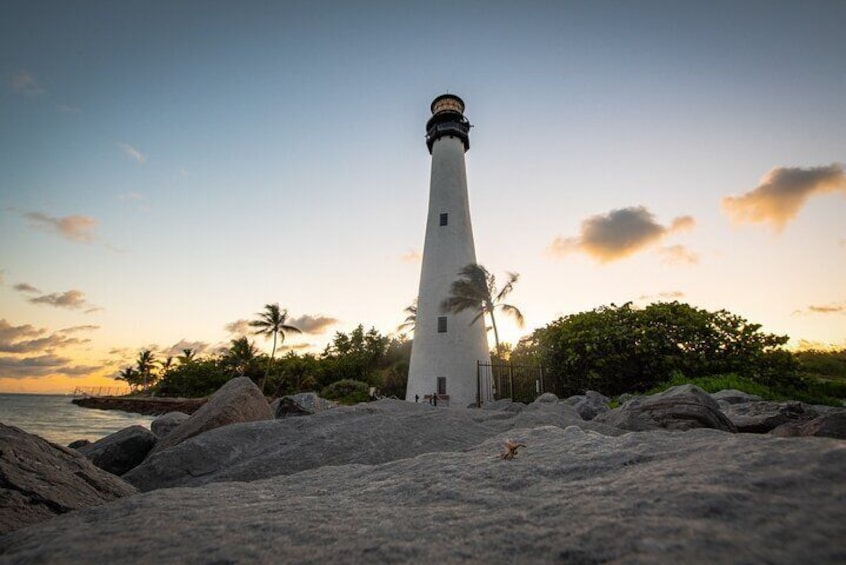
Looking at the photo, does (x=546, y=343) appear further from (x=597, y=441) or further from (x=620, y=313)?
(x=597, y=441)

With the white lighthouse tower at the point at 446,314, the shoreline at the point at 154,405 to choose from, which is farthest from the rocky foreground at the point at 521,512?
the shoreline at the point at 154,405

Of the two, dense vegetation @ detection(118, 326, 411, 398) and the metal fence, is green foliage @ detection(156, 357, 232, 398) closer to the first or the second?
dense vegetation @ detection(118, 326, 411, 398)

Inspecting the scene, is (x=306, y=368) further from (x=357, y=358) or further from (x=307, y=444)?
(x=307, y=444)

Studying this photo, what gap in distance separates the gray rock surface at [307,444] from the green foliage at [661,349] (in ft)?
41.0

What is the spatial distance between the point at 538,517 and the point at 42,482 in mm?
3024

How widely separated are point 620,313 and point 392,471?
1672cm

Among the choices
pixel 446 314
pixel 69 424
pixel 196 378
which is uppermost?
pixel 446 314

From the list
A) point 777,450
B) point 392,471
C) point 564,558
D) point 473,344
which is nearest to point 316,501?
point 392,471

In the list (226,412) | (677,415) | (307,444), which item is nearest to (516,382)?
(677,415)

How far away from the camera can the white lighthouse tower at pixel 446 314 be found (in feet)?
66.8

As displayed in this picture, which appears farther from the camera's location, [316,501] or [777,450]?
[316,501]

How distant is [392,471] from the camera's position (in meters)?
2.54

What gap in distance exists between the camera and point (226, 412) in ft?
18.5

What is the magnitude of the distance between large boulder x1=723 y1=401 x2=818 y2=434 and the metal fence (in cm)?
1350
